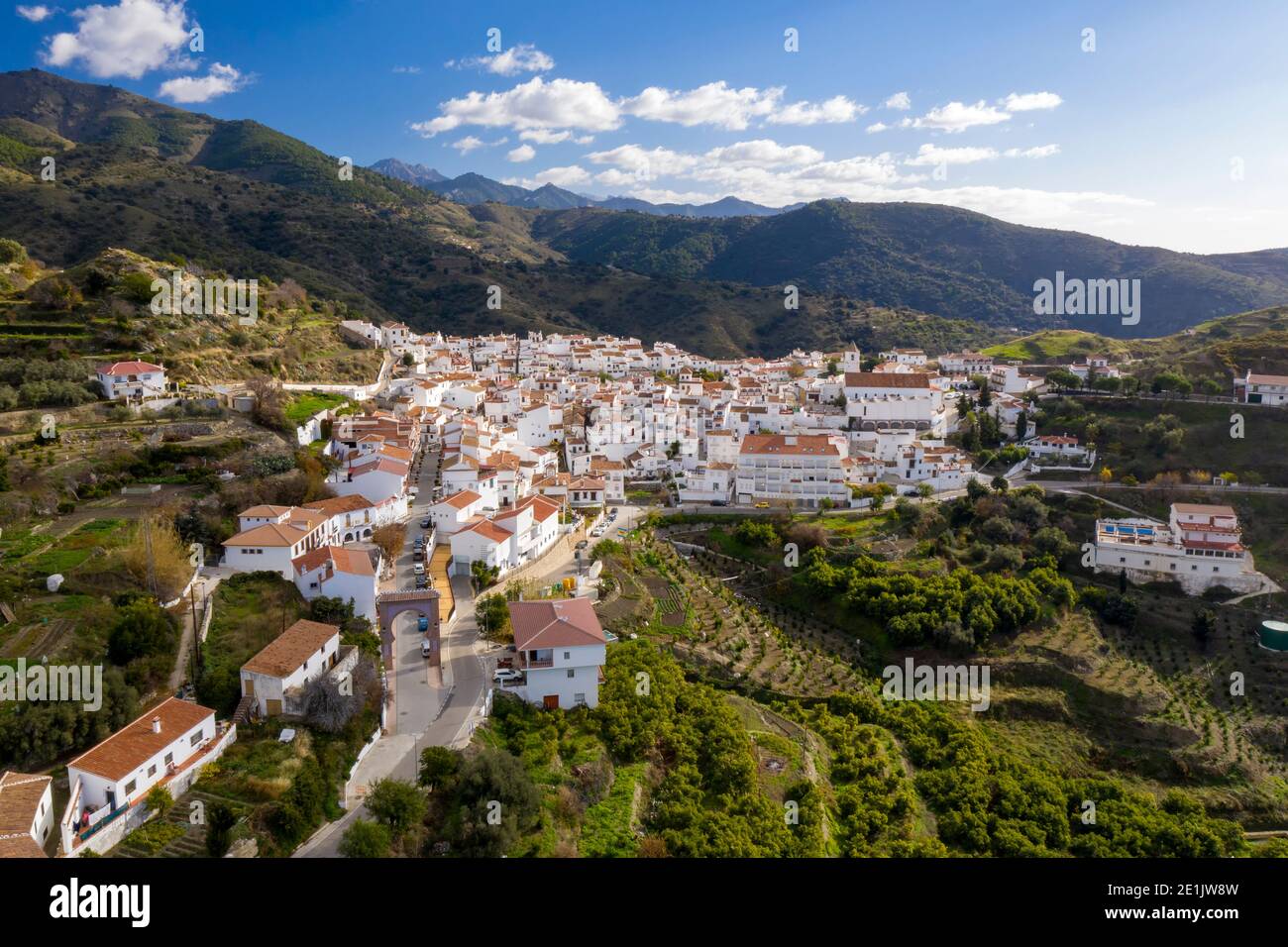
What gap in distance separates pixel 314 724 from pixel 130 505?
10.2 metres

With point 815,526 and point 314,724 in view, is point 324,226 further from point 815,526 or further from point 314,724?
point 314,724

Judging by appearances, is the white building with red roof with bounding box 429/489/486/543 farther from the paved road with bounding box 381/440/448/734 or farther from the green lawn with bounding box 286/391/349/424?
the green lawn with bounding box 286/391/349/424

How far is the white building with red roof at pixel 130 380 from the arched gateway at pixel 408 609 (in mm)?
14975

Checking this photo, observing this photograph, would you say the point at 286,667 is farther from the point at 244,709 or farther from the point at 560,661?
the point at 560,661

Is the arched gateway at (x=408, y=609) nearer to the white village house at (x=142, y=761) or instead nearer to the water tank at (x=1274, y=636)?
the white village house at (x=142, y=761)

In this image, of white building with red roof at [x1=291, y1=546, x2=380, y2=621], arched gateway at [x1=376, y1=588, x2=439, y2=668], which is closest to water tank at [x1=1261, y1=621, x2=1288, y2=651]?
arched gateway at [x1=376, y1=588, x2=439, y2=668]

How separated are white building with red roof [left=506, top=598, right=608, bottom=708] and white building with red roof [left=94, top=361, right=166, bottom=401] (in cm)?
1804

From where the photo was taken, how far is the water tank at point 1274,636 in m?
23.7

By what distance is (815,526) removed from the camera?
28.8 m

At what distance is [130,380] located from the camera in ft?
88.8

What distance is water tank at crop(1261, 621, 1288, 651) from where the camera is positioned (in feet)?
77.6

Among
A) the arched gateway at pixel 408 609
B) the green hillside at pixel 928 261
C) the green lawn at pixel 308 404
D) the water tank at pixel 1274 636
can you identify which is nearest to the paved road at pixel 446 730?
the arched gateway at pixel 408 609

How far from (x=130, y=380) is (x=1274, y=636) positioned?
122 feet
